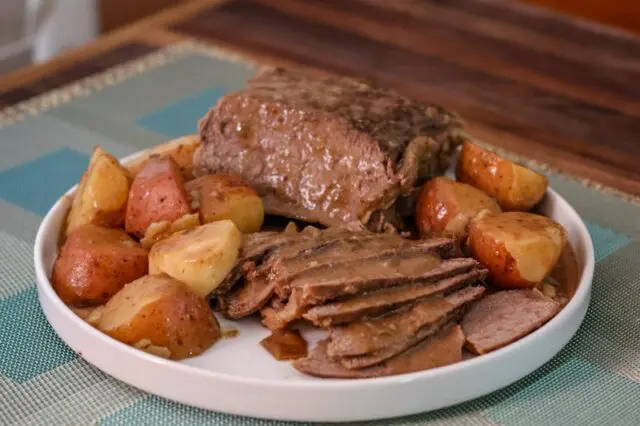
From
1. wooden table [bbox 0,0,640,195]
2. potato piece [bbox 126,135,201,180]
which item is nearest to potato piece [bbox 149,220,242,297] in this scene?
potato piece [bbox 126,135,201,180]

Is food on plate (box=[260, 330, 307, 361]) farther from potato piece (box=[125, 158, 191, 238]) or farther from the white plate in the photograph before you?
potato piece (box=[125, 158, 191, 238])

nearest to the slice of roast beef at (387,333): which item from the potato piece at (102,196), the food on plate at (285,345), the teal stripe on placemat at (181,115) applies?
the food on plate at (285,345)

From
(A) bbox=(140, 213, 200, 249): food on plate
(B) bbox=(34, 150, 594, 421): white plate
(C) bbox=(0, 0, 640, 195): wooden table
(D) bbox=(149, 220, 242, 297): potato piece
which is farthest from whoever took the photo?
(C) bbox=(0, 0, 640, 195): wooden table

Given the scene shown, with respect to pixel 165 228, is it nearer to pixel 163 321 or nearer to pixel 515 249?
pixel 163 321

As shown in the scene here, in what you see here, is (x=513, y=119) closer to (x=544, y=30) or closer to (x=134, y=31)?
(x=544, y=30)

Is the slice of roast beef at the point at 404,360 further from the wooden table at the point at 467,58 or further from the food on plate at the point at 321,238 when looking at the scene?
the wooden table at the point at 467,58

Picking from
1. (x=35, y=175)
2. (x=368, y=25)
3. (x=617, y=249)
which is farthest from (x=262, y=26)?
(x=617, y=249)

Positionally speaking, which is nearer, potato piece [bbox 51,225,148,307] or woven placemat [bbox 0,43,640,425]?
woven placemat [bbox 0,43,640,425]
